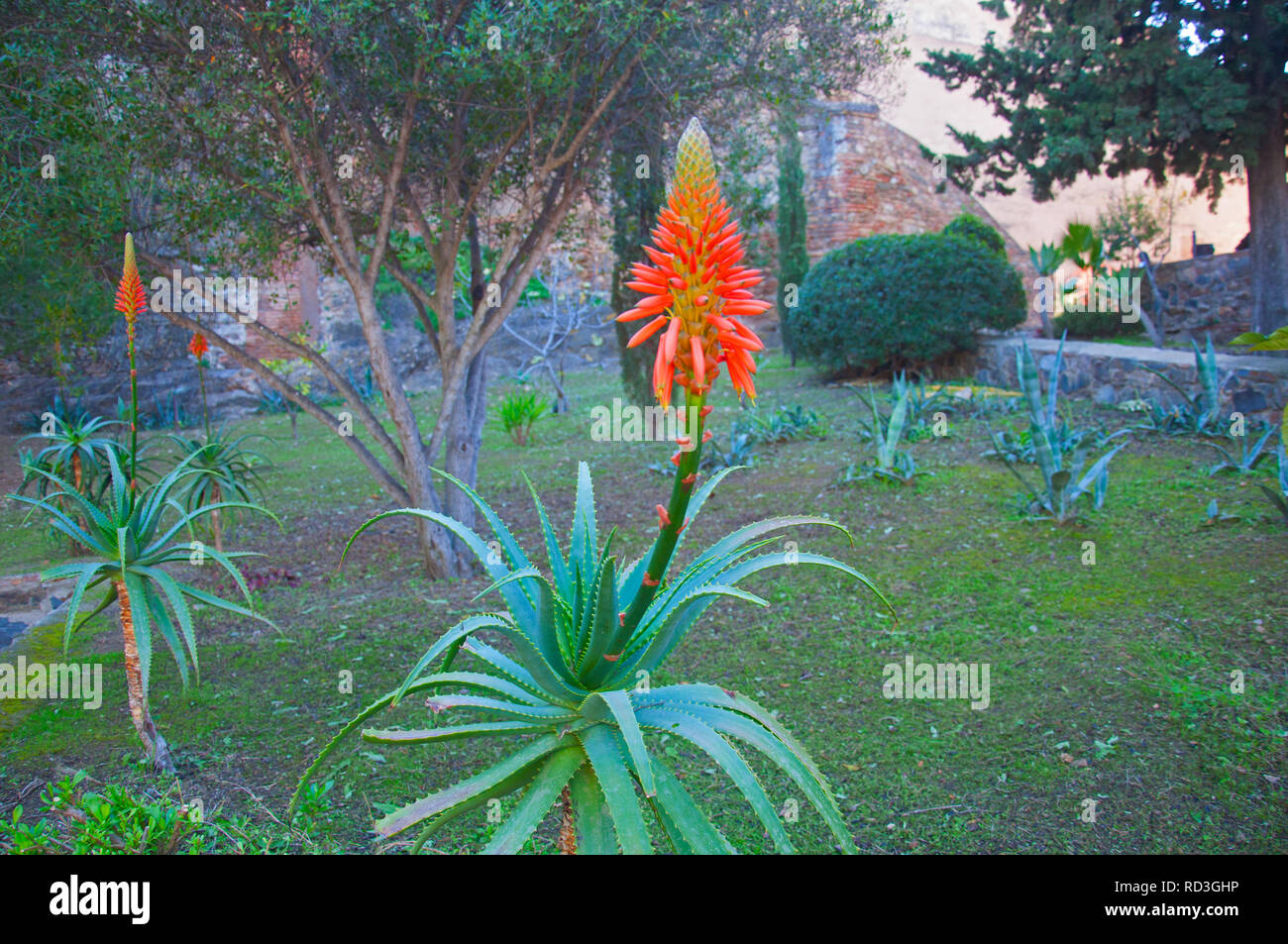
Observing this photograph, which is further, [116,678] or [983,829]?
[116,678]

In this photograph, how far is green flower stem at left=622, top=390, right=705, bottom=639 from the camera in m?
1.10

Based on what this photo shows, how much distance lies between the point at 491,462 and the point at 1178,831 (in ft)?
24.7

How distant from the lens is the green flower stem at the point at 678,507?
1.10 m

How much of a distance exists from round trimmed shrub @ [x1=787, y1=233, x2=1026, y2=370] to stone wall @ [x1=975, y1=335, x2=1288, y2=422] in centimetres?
45

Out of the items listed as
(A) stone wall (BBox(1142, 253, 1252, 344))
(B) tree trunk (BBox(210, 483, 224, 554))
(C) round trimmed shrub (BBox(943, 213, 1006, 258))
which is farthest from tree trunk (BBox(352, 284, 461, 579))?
(A) stone wall (BBox(1142, 253, 1252, 344))

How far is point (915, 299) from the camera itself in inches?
433

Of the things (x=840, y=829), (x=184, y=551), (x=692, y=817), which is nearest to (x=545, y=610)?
(x=692, y=817)

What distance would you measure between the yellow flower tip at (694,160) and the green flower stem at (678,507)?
0.91 feet

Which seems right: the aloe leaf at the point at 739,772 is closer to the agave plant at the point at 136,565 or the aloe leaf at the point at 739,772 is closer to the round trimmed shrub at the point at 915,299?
the agave plant at the point at 136,565

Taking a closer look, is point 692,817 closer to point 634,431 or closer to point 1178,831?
point 1178,831

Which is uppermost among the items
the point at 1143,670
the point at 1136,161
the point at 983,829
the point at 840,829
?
the point at 1136,161

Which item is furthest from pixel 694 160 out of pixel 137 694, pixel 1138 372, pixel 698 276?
pixel 1138 372

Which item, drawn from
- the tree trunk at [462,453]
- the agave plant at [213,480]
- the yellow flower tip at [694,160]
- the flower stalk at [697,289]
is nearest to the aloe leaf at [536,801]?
the flower stalk at [697,289]

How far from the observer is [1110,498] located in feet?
18.0
